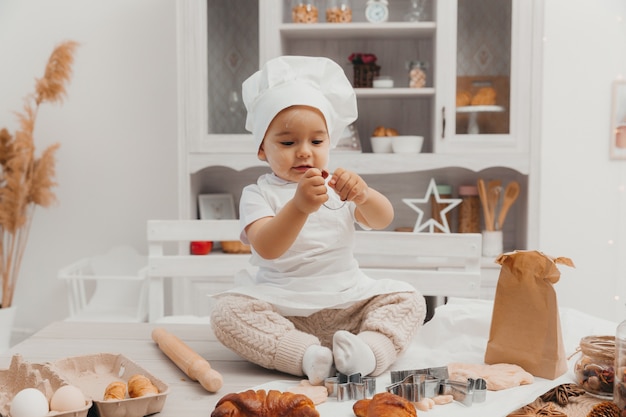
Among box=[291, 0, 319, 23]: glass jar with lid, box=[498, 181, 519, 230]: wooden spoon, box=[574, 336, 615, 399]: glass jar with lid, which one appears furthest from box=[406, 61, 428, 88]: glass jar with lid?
box=[574, 336, 615, 399]: glass jar with lid

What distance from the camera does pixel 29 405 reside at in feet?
2.56

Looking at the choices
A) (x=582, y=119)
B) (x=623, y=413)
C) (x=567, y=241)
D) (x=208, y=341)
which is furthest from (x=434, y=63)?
(x=623, y=413)

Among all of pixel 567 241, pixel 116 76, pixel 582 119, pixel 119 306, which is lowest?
pixel 119 306

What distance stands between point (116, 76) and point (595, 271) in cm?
219

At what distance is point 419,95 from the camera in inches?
103

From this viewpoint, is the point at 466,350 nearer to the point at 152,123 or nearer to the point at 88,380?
the point at 88,380

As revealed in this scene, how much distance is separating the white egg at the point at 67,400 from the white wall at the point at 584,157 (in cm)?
241

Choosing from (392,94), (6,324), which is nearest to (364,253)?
(392,94)

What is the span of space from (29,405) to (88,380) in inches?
8.5

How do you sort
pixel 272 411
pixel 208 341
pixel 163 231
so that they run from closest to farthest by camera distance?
pixel 272 411 < pixel 208 341 < pixel 163 231

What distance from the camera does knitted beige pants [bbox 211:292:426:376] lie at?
1.02 meters

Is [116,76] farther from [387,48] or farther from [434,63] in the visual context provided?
[434,63]

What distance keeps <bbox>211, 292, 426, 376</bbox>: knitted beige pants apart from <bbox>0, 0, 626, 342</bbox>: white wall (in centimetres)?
186

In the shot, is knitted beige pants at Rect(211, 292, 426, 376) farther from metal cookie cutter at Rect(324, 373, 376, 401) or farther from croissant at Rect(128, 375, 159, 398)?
croissant at Rect(128, 375, 159, 398)
